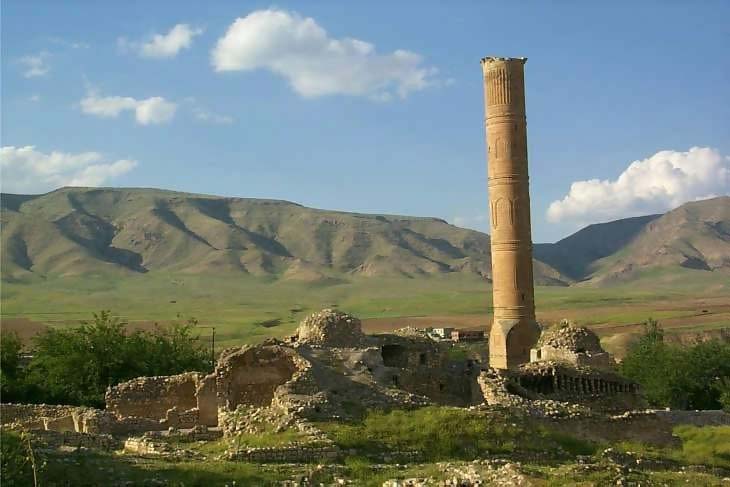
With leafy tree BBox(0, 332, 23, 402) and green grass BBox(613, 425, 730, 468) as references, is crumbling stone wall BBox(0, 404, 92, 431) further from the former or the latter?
green grass BBox(613, 425, 730, 468)

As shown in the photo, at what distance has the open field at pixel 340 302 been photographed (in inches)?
3625

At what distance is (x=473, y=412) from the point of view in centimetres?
1541

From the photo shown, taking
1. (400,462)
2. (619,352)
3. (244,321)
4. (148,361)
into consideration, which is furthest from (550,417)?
(244,321)

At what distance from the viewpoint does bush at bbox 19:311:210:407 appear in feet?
93.2

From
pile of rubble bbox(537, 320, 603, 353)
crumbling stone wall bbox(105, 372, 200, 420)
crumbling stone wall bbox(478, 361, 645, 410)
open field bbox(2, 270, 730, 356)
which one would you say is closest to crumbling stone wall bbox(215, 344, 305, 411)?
crumbling stone wall bbox(105, 372, 200, 420)

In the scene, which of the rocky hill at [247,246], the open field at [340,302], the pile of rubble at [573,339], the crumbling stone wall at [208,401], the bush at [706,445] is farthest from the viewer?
the rocky hill at [247,246]

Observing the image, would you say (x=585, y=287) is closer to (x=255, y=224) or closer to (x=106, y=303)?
(x=255, y=224)

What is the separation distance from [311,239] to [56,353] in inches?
5961

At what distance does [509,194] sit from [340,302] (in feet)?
329

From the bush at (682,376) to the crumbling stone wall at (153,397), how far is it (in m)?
20.8

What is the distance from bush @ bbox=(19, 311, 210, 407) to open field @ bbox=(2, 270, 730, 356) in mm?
43661

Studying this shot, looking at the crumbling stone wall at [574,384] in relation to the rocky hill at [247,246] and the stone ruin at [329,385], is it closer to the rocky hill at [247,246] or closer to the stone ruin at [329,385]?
the stone ruin at [329,385]

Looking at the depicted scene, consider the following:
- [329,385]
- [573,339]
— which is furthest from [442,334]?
[329,385]

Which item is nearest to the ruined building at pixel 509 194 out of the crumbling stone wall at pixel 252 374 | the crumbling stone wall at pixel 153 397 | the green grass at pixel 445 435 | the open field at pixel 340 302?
the crumbling stone wall at pixel 153 397
